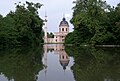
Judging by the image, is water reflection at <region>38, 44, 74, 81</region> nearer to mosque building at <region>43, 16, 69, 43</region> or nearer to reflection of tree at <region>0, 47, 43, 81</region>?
reflection of tree at <region>0, 47, 43, 81</region>

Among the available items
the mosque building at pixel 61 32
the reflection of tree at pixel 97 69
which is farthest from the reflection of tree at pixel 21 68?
the mosque building at pixel 61 32

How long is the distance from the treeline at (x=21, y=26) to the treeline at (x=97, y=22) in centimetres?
1306

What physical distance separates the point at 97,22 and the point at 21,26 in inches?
772

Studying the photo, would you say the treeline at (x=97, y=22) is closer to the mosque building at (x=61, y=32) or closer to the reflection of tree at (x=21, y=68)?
the reflection of tree at (x=21, y=68)

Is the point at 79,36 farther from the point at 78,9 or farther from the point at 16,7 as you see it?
the point at 16,7

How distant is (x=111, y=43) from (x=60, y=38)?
92161mm

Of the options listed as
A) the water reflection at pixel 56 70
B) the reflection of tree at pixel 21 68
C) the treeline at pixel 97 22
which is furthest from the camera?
the treeline at pixel 97 22

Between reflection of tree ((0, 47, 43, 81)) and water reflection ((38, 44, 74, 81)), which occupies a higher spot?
reflection of tree ((0, 47, 43, 81))

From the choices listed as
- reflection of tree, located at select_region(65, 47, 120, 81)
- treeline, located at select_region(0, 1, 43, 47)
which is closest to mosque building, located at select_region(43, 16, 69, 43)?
treeline, located at select_region(0, 1, 43, 47)

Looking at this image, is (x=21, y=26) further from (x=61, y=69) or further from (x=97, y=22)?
(x=61, y=69)

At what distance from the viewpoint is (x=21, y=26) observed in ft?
240

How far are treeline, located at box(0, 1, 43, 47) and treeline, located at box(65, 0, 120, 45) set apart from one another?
1306 centimetres

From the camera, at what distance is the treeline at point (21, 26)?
6381cm

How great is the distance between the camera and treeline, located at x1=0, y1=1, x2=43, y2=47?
63812 millimetres
